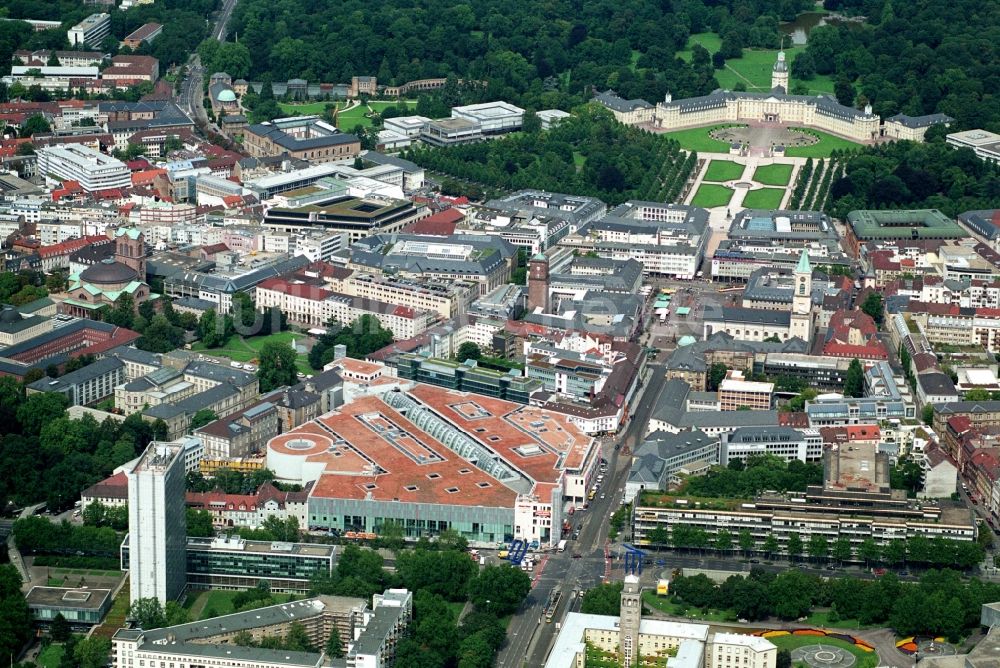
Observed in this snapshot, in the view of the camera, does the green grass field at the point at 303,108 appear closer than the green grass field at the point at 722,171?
No

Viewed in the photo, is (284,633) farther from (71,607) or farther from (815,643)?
(815,643)

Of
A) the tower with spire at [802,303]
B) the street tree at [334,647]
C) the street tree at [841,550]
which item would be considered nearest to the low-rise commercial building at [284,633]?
the street tree at [334,647]

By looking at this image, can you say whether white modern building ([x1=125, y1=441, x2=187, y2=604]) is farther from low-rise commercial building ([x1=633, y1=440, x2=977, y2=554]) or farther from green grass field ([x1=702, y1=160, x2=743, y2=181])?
green grass field ([x1=702, y1=160, x2=743, y2=181])

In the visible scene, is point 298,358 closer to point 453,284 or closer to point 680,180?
point 453,284

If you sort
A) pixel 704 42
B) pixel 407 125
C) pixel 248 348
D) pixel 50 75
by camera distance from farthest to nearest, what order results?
pixel 704 42
pixel 50 75
pixel 407 125
pixel 248 348

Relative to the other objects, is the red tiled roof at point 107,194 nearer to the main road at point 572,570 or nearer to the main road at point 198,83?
the main road at point 198,83

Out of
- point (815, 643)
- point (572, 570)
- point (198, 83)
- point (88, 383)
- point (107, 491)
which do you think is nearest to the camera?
point (815, 643)

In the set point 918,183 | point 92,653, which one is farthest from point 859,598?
point 918,183

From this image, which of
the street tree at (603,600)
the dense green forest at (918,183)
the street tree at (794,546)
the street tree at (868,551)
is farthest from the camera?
the dense green forest at (918,183)
